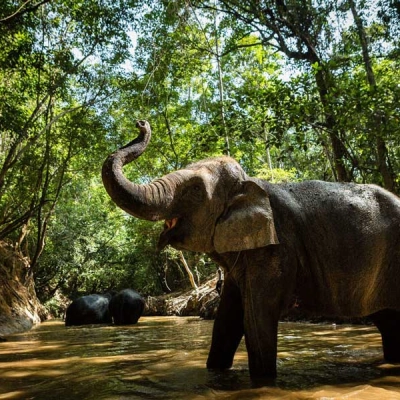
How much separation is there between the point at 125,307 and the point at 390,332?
9.65m

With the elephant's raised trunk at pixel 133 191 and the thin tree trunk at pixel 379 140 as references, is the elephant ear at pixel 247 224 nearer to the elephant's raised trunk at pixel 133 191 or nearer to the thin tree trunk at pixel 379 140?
the elephant's raised trunk at pixel 133 191

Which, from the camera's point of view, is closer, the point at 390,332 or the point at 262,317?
the point at 262,317

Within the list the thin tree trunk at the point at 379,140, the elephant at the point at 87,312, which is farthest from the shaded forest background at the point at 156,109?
the elephant at the point at 87,312

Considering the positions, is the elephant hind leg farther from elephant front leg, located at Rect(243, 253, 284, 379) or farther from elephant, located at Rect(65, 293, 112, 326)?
elephant, located at Rect(65, 293, 112, 326)

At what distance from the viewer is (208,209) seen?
439cm

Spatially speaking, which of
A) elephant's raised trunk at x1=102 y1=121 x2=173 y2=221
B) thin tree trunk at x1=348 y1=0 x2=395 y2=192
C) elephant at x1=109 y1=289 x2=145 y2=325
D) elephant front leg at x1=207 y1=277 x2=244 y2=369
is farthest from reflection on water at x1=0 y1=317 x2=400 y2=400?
elephant at x1=109 y1=289 x2=145 y2=325

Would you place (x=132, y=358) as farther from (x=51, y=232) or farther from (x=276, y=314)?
(x=51, y=232)

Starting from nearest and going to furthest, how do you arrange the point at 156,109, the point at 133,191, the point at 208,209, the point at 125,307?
the point at 133,191 < the point at 208,209 < the point at 125,307 < the point at 156,109

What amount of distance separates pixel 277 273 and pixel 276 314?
0.37 m

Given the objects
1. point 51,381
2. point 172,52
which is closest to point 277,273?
point 51,381

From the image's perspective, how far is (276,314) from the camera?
13.7 ft

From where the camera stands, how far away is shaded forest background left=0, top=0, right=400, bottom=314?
32.8ft

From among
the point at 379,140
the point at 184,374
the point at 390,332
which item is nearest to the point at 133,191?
the point at 184,374

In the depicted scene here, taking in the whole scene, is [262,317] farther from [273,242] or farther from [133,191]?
[133,191]
